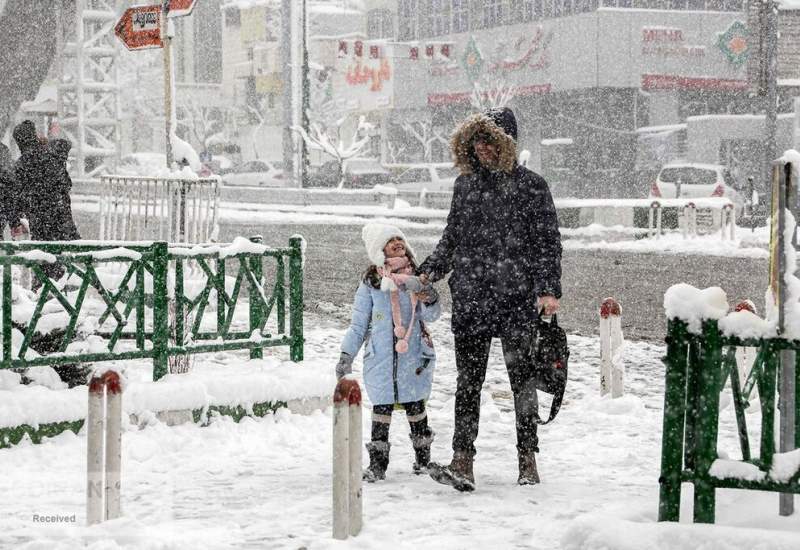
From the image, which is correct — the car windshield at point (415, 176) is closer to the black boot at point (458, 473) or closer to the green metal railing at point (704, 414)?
the black boot at point (458, 473)

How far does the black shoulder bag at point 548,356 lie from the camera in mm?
6422

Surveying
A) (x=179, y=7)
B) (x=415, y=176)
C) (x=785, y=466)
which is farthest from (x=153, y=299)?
(x=415, y=176)

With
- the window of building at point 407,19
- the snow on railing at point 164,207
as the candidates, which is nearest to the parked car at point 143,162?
the window of building at point 407,19

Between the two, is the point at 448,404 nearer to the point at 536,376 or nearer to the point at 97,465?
the point at 536,376

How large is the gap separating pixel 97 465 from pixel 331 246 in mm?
19802

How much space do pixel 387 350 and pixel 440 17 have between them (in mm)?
47620

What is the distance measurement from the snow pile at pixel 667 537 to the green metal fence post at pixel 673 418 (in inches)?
5.9

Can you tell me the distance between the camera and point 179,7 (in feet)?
36.1

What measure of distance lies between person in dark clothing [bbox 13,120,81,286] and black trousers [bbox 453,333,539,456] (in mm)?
6994

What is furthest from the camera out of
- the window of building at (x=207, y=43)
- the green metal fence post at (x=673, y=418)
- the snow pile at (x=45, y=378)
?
the window of building at (x=207, y=43)

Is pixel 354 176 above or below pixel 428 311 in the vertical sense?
above

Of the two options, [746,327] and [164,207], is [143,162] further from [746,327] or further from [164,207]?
[746,327]

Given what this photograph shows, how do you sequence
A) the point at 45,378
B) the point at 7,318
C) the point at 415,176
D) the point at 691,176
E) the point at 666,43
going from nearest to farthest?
1. the point at 7,318
2. the point at 45,378
3. the point at 691,176
4. the point at 415,176
5. the point at 666,43

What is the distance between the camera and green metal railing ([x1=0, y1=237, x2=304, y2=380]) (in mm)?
7625
